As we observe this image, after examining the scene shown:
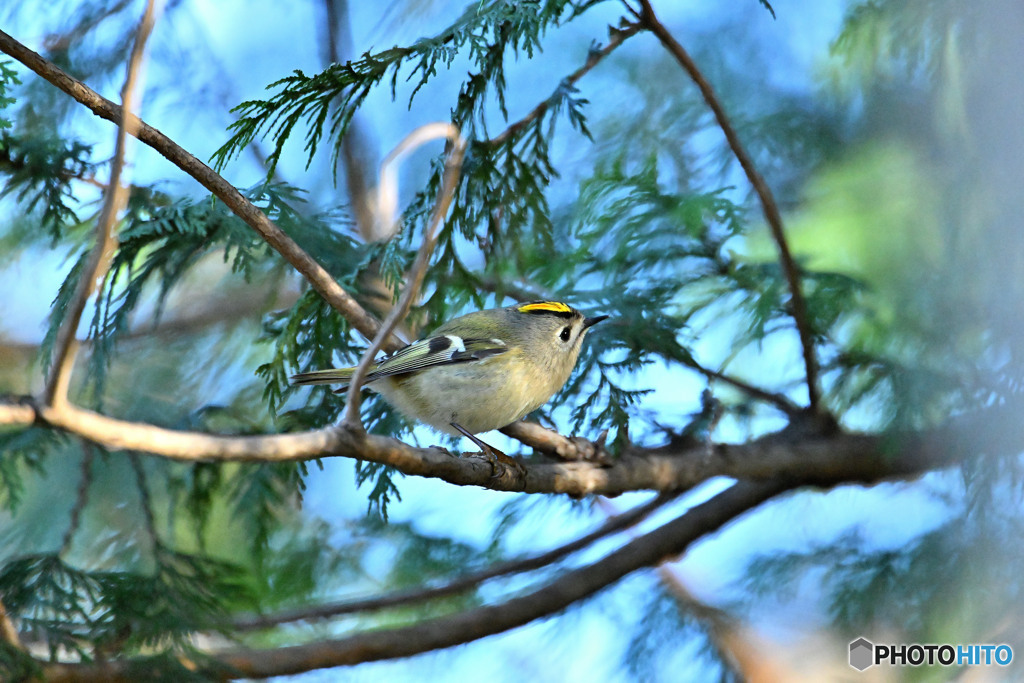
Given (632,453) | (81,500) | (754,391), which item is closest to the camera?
(81,500)

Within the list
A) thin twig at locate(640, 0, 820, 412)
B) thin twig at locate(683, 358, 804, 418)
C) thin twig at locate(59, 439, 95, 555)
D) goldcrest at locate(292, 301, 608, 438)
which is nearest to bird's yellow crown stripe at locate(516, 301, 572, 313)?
goldcrest at locate(292, 301, 608, 438)

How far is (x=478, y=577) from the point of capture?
2340 millimetres

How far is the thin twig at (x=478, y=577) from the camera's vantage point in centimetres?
227

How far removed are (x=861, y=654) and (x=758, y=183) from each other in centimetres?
119

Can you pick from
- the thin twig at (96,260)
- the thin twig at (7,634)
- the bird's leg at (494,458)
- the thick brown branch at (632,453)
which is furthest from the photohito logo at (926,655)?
the thin twig at (7,634)

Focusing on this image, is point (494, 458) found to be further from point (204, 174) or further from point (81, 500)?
point (81, 500)

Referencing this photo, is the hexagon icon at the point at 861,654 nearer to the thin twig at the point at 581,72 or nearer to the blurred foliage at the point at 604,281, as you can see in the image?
the blurred foliage at the point at 604,281

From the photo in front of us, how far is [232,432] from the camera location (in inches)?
83.5

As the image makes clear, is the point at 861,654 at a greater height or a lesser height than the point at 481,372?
lesser

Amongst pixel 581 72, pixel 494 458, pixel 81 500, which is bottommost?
pixel 81 500

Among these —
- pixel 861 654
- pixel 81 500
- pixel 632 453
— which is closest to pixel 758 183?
pixel 632 453

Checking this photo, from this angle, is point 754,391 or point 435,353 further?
point 754,391

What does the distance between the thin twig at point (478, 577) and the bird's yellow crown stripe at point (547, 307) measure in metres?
0.58

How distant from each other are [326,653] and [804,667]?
146 centimetres
